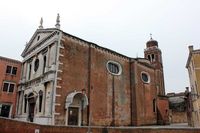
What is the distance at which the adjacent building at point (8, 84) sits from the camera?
84.5 feet

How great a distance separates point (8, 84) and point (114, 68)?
45.4 feet

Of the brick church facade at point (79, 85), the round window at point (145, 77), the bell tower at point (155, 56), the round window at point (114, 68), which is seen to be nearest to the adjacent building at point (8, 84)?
the brick church facade at point (79, 85)

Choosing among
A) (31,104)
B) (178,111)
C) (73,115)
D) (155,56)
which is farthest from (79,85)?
(178,111)

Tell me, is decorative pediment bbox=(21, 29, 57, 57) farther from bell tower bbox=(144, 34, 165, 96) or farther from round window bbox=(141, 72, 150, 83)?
bell tower bbox=(144, 34, 165, 96)

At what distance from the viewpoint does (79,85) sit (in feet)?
69.5

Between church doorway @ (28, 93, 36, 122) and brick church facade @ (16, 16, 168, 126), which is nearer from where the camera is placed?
brick church facade @ (16, 16, 168, 126)

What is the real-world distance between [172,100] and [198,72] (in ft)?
127

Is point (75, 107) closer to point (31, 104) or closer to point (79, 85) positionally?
point (79, 85)

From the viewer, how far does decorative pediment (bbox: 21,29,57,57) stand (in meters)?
23.1

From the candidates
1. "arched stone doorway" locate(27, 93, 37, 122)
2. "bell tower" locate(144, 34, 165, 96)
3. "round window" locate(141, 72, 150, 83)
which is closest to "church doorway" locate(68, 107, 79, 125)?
"arched stone doorway" locate(27, 93, 37, 122)

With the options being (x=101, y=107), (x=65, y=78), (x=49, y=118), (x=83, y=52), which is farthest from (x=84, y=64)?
(x=49, y=118)

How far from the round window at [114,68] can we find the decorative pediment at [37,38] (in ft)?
25.9

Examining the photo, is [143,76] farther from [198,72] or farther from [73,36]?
[73,36]

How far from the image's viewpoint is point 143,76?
3031cm
